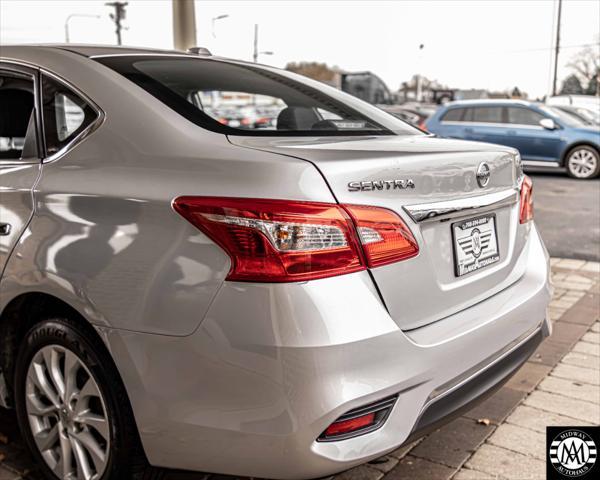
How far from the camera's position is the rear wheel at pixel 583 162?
1255 cm

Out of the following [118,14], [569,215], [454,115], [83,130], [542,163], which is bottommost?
[569,215]

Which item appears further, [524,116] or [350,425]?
[524,116]

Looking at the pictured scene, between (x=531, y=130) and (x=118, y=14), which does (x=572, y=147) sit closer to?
(x=531, y=130)

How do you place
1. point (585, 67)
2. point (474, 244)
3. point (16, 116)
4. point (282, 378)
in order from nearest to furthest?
point (282, 378)
point (474, 244)
point (16, 116)
point (585, 67)

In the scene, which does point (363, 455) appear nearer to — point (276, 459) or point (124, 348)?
point (276, 459)

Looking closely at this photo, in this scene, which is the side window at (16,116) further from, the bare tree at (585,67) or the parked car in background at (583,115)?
the bare tree at (585,67)

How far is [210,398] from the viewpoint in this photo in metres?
1.85

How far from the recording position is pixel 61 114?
7.87 feet

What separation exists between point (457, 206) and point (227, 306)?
82cm

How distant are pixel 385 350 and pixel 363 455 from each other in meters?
0.29

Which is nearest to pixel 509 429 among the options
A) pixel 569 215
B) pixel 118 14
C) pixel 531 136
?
pixel 569 215

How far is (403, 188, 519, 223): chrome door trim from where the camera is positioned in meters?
2.01

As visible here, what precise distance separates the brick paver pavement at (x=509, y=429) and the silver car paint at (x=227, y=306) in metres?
0.47

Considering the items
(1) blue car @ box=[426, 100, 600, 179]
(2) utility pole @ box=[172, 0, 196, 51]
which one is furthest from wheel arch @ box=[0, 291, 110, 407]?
(1) blue car @ box=[426, 100, 600, 179]
